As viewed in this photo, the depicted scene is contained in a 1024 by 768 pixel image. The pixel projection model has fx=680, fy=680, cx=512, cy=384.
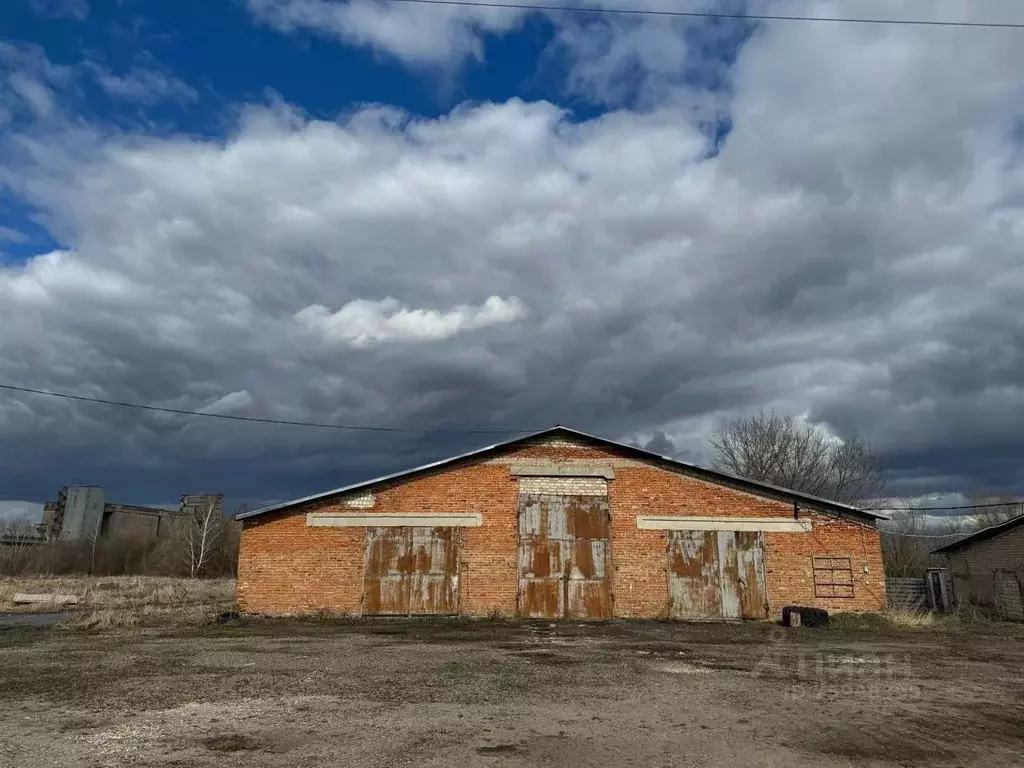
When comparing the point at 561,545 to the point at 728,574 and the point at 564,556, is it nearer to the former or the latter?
the point at 564,556

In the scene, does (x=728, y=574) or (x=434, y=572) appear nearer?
(x=728, y=574)

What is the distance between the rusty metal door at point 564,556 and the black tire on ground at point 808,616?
4646 mm

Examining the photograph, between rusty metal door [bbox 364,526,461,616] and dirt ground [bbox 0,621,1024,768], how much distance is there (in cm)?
477

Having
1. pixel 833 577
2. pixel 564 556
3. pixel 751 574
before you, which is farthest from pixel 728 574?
pixel 564 556

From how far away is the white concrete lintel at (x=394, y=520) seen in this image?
760 inches

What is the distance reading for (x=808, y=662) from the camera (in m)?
11.4

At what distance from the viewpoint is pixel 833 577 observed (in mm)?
18609

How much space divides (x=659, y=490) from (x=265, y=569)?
37.0 feet

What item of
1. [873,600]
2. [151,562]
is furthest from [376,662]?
[151,562]

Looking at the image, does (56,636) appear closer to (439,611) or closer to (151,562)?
(439,611)

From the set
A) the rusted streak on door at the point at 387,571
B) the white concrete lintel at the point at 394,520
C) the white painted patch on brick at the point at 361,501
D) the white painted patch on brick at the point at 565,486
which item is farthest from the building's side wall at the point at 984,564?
the white painted patch on brick at the point at 361,501

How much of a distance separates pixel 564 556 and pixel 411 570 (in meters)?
4.31

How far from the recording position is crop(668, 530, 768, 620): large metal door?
18703 millimetres

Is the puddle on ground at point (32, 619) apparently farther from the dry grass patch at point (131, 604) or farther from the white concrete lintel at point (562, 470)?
the white concrete lintel at point (562, 470)
